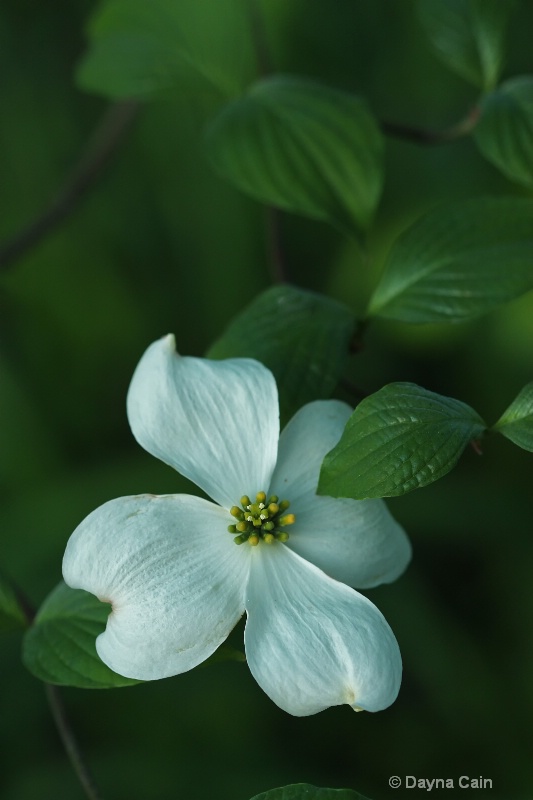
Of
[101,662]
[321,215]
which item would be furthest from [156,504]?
[321,215]

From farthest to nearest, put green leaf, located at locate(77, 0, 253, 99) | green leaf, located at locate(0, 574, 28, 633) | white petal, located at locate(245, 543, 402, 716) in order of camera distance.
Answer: green leaf, located at locate(77, 0, 253, 99) < green leaf, located at locate(0, 574, 28, 633) < white petal, located at locate(245, 543, 402, 716)

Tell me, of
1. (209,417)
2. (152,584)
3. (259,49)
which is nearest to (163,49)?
(259,49)

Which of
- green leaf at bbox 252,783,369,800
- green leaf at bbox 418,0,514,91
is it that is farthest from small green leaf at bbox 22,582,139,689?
green leaf at bbox 418,0,514,91

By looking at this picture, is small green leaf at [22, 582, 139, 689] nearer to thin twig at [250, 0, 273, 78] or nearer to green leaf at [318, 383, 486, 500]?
green leaf at [318, 383, 486, 500]

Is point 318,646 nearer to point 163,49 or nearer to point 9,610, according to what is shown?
point 9,610

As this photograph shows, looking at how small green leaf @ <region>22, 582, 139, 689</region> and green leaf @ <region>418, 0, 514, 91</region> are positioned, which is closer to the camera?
small green leaf @ <region>22, 582, 139, 689</region>

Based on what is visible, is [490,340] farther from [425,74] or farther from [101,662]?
[101,662]
